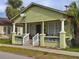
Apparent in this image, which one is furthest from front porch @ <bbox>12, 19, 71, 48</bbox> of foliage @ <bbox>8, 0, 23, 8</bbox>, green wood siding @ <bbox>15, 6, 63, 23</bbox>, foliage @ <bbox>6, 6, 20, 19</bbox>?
foliage @ <bbox>8, 0, 23, 8</bbox>

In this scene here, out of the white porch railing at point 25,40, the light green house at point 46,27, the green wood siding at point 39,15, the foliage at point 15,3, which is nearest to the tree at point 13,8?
the foliage at point 15,3

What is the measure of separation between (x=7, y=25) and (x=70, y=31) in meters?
21.8

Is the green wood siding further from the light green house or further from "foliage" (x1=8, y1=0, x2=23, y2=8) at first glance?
"foliage" (x1=8, y1=0, x2=23, y2=8)

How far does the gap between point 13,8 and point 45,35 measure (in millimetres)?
26174

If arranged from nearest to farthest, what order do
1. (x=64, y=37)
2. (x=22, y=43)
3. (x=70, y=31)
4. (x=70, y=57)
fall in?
(x=70, y=57)
(x=64, y=37)
(x=70, y=31)
(x=22, y=43)

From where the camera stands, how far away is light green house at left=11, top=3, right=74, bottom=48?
29109 millimetres

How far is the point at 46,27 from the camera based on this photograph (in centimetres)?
3453

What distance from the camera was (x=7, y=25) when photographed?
50.4 m

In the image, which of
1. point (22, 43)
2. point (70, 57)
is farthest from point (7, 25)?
point (70, 57)

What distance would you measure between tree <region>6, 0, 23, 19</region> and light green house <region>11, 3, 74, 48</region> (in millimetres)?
17388

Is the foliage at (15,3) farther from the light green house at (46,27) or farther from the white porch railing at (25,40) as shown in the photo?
the white porch railing at (25,40)

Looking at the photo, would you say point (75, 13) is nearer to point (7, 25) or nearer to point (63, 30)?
point (63, 30)

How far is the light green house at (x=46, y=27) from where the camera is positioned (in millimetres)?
29109

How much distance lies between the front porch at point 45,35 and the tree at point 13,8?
57.0 feet
